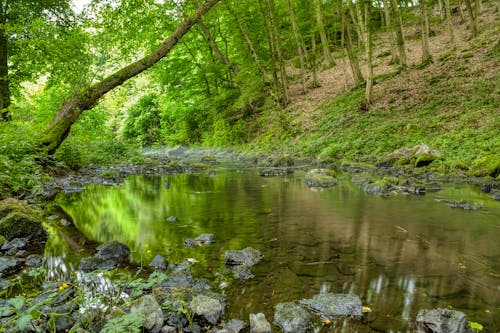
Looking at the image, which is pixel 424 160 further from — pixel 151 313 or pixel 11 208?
pixel 11 208

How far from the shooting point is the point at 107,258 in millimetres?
4027

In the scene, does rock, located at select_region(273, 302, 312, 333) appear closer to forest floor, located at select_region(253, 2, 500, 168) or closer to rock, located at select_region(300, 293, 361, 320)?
rock, located at select_region(300, 293, 361, 320)

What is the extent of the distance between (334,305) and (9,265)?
3428 millimetres

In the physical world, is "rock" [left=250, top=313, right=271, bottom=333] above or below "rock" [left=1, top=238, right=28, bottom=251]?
below

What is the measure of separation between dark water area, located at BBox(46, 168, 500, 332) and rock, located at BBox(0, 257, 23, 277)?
0.33 meters

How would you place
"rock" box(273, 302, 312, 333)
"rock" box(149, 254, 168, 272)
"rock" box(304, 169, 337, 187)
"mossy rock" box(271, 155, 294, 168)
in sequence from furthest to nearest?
1. "mossy rock" box(271, 155, 294, 168)
2. "rock" box(304, 169, 337, 187)
3. "rock" box(149, 254, 168, 272)
4. "rock" box(273, 302, 312, 333)

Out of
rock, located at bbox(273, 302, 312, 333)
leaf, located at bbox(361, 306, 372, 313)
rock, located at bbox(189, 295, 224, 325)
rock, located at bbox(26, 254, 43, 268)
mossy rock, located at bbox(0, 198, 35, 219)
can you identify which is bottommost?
leaf, located at bbox(361, 306, 372, 313)

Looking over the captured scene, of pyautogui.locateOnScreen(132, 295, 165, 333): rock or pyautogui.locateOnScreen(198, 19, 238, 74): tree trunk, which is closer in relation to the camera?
pyautogui.locateOnScreen(132, 295, 165, 333): rock

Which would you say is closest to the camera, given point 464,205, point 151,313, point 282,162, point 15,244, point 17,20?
point 151,313

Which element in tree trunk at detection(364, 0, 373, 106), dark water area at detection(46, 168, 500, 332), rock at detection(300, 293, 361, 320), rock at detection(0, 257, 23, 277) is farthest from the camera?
tree trunk at detection(364, 0, 373, 106)

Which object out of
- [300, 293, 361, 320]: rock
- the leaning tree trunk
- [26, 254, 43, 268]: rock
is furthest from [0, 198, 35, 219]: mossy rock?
the leaning tree trunk

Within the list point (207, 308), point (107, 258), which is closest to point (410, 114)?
point (107, 258)

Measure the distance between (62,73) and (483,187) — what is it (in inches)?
535

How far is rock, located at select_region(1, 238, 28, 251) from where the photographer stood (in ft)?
14.3
